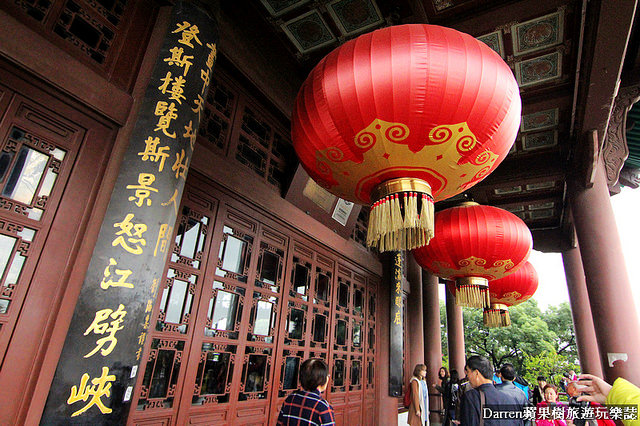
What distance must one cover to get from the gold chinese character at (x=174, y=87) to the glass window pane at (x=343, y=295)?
332 cm

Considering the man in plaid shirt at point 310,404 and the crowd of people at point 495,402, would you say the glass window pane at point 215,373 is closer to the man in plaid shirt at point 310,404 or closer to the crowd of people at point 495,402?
the crowd of people at point 495,402

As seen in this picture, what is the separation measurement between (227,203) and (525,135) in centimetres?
479

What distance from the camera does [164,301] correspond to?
2387mm

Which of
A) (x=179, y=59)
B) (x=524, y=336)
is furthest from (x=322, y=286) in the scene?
(x=524, y=336)

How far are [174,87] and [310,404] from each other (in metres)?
1.89

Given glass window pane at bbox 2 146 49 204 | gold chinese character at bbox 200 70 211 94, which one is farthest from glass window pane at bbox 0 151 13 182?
gold chinese character at bbox 200 70 211 94

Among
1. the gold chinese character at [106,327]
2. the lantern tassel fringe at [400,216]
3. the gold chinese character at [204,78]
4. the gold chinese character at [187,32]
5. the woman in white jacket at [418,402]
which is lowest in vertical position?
the woman in white jacket at [418,402]

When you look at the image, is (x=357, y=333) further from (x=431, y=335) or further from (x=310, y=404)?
(x=431, y=335)

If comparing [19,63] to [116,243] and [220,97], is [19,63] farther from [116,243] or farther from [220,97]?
[220,97]

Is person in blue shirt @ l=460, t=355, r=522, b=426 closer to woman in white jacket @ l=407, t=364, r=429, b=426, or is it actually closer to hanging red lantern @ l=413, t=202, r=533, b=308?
hanging red lantern @ l=413, t=202, r=533, b=308

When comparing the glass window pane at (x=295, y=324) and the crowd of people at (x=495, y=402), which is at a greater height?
the glass window pane at (x=295, y=324)

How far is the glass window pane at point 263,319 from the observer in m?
3.11

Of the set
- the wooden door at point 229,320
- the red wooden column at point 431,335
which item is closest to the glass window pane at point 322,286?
the wooden door at point 229,320

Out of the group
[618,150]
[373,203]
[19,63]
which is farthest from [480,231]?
[19,63]
